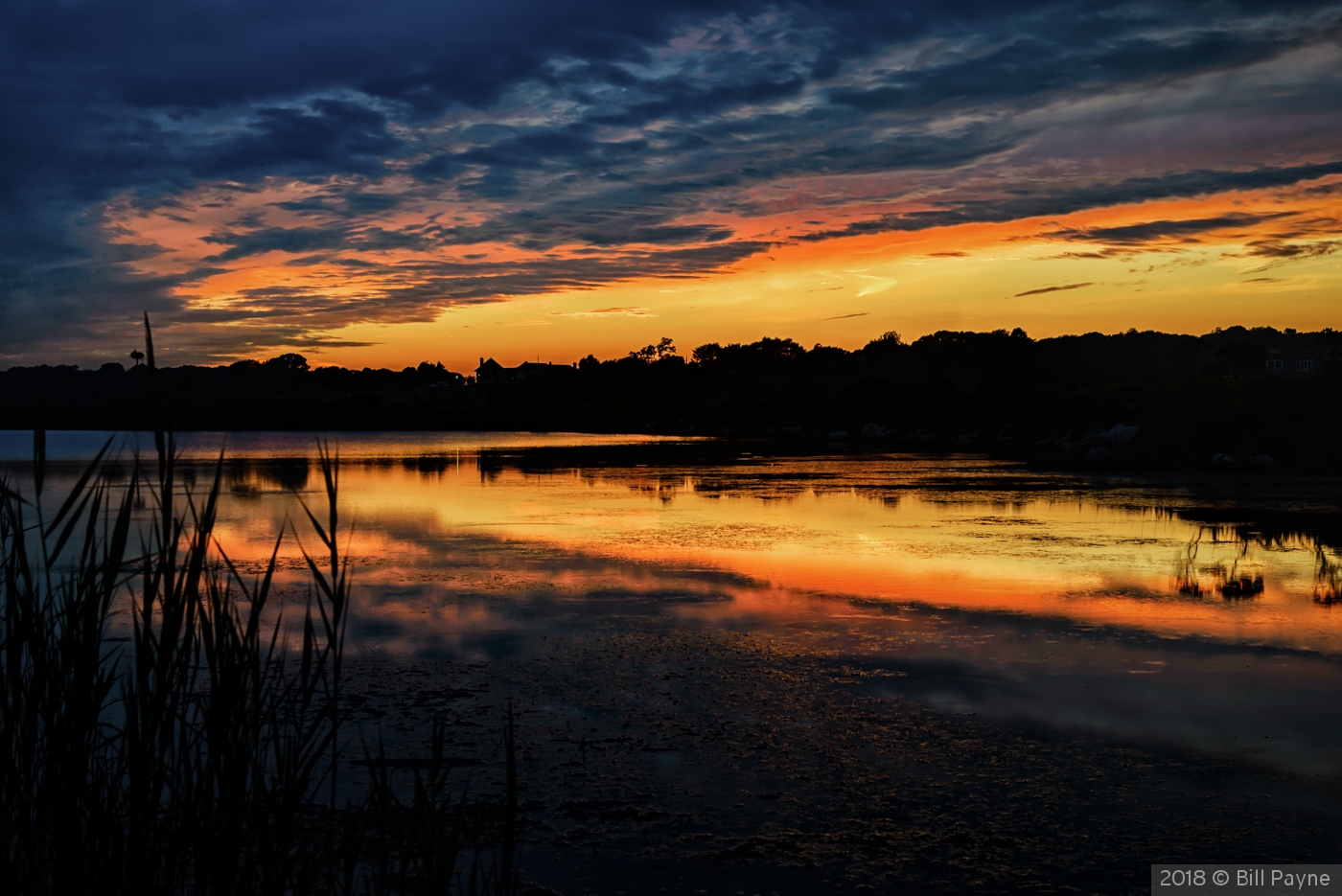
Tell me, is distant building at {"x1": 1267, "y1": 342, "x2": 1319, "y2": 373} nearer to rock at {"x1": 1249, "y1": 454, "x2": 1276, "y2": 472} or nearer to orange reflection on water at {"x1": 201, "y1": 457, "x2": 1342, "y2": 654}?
rock at {"x1": 1249, "y1": 454, "x2": 1276, "y2": 472}

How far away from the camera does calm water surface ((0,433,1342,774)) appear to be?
259 inches

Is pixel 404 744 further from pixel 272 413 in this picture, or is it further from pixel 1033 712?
pixel 272 413

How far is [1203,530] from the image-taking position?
46.6 feet

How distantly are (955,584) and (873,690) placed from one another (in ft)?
13.3

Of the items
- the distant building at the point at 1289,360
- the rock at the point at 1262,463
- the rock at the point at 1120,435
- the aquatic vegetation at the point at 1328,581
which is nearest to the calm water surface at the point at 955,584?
the aquatic vegetation at the point at 1328,581

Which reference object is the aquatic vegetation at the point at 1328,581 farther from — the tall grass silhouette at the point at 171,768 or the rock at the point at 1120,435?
the rock at the point at 1120,435

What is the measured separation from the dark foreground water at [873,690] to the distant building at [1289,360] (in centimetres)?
8604

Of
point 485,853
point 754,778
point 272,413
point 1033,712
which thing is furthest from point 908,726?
point 272,413

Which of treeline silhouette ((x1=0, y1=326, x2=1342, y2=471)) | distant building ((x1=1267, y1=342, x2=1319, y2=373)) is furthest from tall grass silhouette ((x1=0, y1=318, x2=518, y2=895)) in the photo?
distant building ((x1=1267, y1=342, x2=1319, y2=373))

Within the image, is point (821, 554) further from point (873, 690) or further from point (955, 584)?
point (873, 690)

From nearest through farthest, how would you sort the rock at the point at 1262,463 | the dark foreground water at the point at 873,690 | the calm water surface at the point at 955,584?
the dark foreground water at the point at 873,690, the calm water surface at the point at 955,584, the rock at the point at 1262,463

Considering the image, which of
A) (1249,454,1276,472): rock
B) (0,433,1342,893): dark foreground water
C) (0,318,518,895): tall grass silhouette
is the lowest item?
(0,433,1342,893): dark foreground water

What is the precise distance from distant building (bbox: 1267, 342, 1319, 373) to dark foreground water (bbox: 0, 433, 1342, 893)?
8604 cm

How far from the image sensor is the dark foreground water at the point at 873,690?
172 inches
